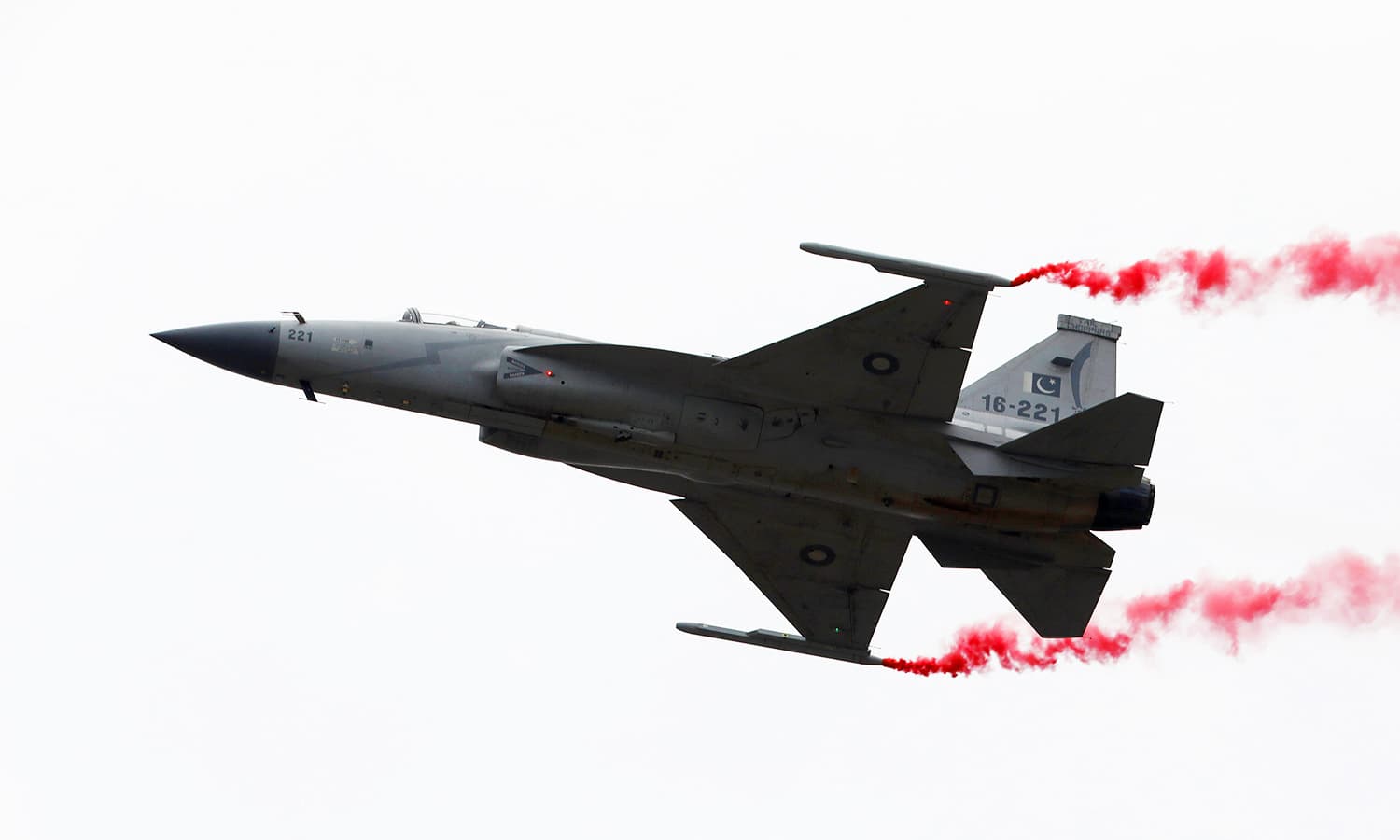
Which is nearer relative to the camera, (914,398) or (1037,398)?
(914,398)

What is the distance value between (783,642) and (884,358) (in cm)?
598

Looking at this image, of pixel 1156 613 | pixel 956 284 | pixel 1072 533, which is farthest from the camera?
pixel 1156 613

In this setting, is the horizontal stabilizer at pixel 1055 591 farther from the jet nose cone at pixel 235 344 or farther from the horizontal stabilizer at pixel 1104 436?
the jet nose cone at pixel 235 344

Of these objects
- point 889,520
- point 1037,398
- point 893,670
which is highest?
point 1037,398

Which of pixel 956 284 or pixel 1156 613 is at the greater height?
pixel 956 284

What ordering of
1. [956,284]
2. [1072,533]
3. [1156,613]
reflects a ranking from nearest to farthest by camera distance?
[956,284] < [1072,533] < [1156,613]

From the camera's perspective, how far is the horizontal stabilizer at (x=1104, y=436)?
26375 mm

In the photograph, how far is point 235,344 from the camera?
26.9 meters

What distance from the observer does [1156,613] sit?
3069 cm

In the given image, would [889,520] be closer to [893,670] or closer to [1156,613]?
[893,670]

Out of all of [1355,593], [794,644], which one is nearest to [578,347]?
[794,644]

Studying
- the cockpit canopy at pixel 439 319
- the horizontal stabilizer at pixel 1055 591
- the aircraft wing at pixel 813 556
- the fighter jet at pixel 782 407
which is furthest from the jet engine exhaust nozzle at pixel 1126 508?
the cockpit canopy at pixel 439 319

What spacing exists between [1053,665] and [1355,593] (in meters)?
4.82

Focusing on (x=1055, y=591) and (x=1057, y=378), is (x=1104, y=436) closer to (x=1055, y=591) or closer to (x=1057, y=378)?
(x=1057, y=378)
